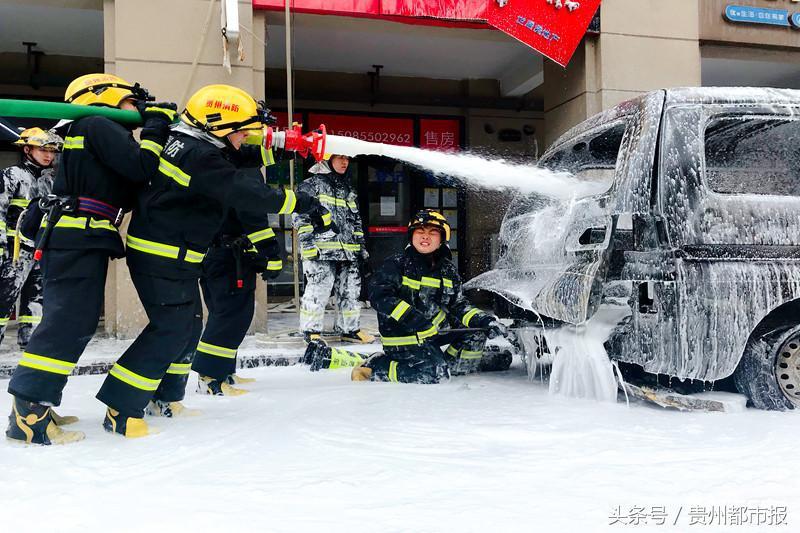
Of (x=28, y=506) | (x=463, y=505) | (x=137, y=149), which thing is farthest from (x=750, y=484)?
(x=137, y=149)

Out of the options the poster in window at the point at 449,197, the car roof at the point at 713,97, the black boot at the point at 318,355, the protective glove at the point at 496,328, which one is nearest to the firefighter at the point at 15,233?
the black boot at the point at 318,355

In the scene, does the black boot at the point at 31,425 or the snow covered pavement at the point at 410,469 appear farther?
the black boot at the point at 31,425

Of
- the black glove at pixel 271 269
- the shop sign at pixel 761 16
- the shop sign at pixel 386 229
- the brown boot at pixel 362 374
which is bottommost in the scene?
the brown boot at pixel 362 374

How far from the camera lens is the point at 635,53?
7359 mm

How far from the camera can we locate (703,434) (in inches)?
115

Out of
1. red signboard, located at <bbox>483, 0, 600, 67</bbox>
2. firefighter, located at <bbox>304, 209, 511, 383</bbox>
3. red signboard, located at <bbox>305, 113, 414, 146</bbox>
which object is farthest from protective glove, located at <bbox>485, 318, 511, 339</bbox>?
red signboard, located at <bbox>305, 113, 414, 146</bbox>

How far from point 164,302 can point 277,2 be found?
4.36 m

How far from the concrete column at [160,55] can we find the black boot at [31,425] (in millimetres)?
3258

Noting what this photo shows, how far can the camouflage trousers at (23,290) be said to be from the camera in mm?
5012

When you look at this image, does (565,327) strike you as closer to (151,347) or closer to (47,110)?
(151,347)

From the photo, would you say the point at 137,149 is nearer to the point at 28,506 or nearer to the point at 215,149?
the point at 215,149

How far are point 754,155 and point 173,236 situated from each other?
3100 millimetres

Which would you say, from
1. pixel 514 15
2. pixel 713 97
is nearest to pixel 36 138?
pixel 713 97

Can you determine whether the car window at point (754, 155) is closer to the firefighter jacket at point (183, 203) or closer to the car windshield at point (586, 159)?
the car windshield at point (586, 159)
